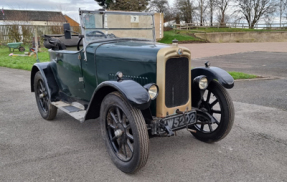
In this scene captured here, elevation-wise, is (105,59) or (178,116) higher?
(105,59)

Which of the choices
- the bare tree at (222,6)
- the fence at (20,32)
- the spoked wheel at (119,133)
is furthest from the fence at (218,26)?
the spoked wheel at (119,133)

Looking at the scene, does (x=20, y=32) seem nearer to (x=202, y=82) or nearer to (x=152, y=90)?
(x=202, y=82)

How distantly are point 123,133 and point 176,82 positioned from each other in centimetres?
88

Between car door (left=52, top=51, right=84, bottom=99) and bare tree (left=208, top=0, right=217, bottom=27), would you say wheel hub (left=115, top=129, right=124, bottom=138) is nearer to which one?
car door (left=52, top=51, right=84, bottom=99)

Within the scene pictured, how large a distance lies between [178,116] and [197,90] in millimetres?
738

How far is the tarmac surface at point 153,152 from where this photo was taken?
9.34ft

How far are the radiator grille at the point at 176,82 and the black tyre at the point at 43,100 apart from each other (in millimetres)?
2449

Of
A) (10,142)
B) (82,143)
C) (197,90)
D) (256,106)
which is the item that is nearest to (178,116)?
(197,90)

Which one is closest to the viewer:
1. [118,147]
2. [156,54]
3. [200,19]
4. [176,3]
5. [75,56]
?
[156,54]

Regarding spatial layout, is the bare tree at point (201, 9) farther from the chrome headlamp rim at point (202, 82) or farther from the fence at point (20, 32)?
the chrome headlamp rim at point (202, 82)

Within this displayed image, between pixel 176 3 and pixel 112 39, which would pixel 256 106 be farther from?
pixel 176 3

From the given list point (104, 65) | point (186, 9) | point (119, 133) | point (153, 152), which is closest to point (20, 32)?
point (104, 65)

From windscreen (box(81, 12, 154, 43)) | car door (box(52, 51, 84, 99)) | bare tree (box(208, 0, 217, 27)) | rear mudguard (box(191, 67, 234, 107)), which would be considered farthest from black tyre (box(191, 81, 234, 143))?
bare tree (box(208, 0, 217, 27))

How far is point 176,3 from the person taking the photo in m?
37.8
